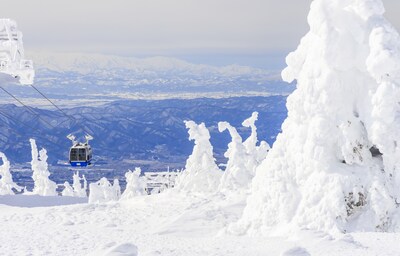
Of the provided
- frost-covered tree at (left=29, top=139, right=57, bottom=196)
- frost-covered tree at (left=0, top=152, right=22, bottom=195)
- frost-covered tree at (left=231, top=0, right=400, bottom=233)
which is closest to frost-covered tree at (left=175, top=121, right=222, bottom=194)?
frost-covered tree at (left=231, top=0, right=400, bottom=233)

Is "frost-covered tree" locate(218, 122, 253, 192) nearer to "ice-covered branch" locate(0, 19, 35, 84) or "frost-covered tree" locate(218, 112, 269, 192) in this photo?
"frost-covered tree" locate(218, 112, 269, 192)

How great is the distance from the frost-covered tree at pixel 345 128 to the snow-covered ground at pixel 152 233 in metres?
2.34

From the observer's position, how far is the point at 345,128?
23203mm

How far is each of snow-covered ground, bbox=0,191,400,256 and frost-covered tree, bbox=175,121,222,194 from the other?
4.39m

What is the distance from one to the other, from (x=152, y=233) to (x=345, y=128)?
967cm

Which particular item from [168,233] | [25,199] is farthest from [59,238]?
[25,199]

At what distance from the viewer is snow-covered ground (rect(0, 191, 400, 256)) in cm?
1833

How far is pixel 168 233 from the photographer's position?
2877cm

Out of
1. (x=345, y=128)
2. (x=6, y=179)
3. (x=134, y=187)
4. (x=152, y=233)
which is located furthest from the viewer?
(x=6, y=179)

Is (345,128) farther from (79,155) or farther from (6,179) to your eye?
(6,179)

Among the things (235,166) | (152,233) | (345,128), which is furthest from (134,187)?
(345,128)

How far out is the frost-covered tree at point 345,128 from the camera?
74.1ft

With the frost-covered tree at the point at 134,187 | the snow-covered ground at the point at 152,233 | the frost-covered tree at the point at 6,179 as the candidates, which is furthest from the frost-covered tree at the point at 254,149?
the frost-covered tree at the point at 6,179

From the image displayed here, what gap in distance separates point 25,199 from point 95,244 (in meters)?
18.8
